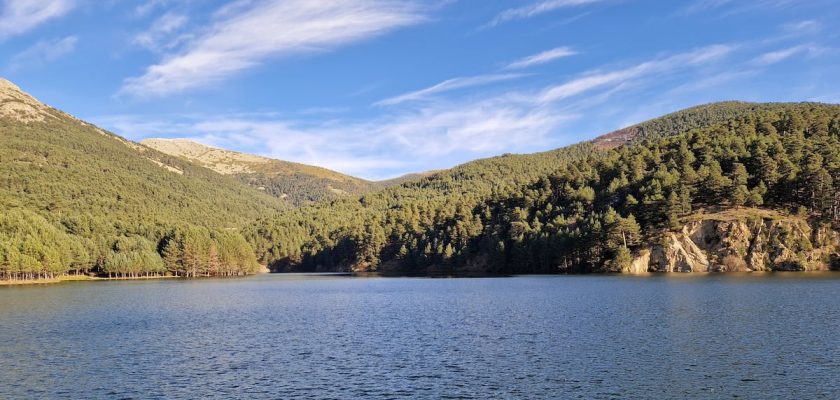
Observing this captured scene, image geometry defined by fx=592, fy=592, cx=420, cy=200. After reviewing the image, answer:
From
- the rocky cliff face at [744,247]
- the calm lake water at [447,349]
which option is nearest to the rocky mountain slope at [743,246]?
the rocky cliff face at [744,247]

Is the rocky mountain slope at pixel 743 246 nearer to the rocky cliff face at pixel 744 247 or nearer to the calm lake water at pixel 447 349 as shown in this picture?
the rocky cliff face at pixel 744 247

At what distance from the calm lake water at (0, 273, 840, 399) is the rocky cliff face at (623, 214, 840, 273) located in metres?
73.6

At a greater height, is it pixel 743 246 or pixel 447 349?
pixel 743 246

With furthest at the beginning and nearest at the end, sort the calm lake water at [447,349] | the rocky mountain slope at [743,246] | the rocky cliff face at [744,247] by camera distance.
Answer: the rocky mountain slope at [743,246] → the rocky cliff face at [744,247] → the calm lake water at [447,349]

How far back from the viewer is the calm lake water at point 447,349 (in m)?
41.0

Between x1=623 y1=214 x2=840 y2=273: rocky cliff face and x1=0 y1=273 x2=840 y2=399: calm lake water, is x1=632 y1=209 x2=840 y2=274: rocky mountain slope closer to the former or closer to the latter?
x1=623 y1=214 x2=840 y2=273: rocky cliff face

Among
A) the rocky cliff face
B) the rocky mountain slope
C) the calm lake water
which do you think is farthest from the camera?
the rocky mountain slope

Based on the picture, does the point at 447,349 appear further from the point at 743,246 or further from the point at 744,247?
the point at 744,247

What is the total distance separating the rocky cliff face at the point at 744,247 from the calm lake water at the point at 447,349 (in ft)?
242

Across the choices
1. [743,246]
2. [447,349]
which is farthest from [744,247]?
[447,349]

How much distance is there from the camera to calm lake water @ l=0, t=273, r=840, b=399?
135ft

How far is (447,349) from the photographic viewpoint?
55.6 meters

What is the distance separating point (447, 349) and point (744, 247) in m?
142

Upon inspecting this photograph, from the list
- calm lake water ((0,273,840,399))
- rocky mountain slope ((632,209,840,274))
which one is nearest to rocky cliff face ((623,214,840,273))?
rocky mountain slope ((632,209,840,274))
